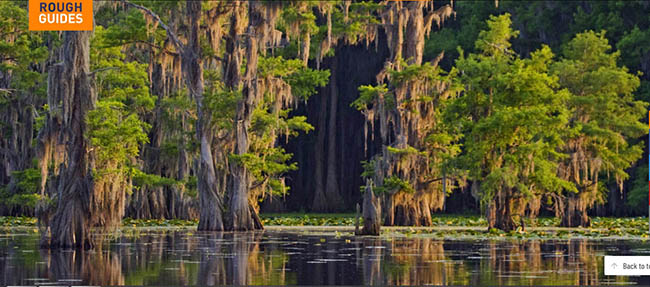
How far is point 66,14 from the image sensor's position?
29.9m

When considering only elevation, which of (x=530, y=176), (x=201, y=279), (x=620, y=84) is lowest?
(x=201, y=279)

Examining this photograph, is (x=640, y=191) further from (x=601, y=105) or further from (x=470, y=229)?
(x=470, y=229)

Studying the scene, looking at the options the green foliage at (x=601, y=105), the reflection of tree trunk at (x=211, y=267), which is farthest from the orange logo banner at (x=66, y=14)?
the green foliage at (x=601, y=105)

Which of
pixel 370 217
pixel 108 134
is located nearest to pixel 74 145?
pixel 108 134

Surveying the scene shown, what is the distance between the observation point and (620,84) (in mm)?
50250

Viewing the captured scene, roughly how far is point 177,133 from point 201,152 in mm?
10755

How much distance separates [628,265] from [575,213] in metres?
28.0

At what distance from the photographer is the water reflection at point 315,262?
1853 centimetres

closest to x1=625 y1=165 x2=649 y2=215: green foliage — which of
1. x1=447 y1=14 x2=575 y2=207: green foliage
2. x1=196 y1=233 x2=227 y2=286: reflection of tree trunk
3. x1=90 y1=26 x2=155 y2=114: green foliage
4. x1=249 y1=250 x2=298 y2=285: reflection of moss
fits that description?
x1=447 y1=14 x2=575 y2=207: green foliage

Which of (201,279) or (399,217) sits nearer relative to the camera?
(201,279)

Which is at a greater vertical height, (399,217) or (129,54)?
(129,54)

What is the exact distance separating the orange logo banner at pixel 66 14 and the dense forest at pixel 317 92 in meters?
1.47

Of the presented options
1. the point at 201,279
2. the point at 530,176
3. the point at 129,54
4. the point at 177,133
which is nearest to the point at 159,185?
the point at 177,133

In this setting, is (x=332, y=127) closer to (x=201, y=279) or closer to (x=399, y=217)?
(x=399, y=217)
